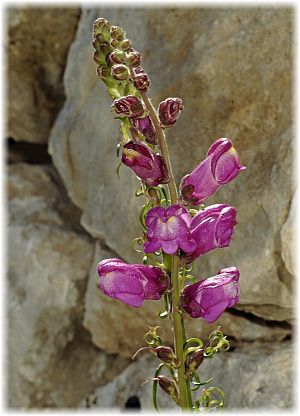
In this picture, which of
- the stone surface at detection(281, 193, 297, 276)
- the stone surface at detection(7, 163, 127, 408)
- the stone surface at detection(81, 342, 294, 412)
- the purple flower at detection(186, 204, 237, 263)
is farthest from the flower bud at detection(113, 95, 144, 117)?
the stone surface at detection(7, 163, 127, 408)

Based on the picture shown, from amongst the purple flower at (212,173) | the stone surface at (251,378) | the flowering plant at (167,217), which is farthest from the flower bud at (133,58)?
the stone surface at (251,378)

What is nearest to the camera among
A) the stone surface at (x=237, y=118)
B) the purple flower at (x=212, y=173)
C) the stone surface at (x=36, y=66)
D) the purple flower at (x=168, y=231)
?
the purple flower at (x=168, y=231)

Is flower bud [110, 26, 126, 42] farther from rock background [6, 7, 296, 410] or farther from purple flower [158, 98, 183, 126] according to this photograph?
rock background [6, 7, 296, 410]

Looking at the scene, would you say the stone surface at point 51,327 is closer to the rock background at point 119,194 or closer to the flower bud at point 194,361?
the rock background at point 119,194

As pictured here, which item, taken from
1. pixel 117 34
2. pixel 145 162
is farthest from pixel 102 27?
pixel 145 162

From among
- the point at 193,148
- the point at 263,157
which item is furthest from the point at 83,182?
the point at 263,157

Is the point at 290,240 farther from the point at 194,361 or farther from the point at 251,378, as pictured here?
the point at 194,361
